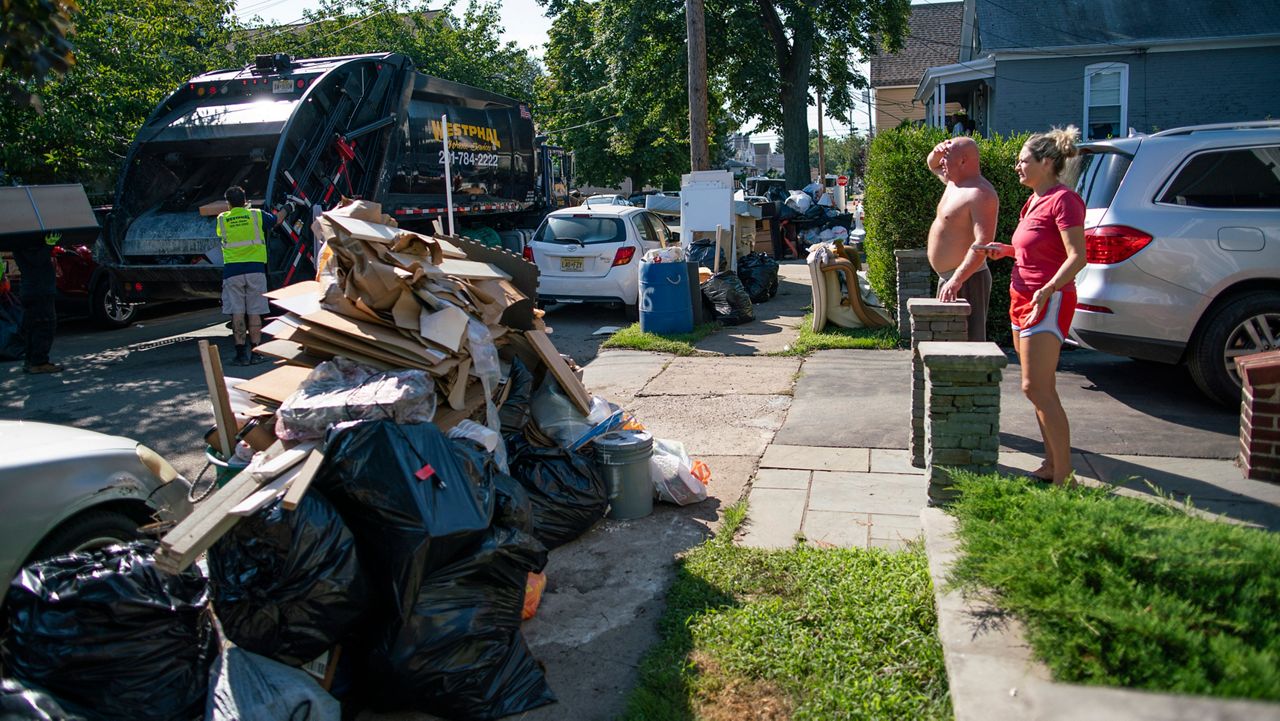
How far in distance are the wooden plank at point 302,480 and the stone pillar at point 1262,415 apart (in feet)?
15.6

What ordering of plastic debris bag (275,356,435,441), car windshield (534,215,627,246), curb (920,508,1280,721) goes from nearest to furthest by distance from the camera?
1. curb (920,508,1280,721)
2. plastic debris bag (275,356,435,441)
3. car windshield (534,215,627,246)

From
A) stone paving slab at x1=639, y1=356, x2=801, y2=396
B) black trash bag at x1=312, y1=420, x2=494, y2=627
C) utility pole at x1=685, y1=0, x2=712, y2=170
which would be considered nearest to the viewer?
black trash bag at x1=312, y1=420, x2=494, y2=627

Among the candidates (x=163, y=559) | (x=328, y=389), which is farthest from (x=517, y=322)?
(x=163, y=559)

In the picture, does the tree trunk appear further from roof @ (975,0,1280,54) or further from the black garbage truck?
the black garbage truck

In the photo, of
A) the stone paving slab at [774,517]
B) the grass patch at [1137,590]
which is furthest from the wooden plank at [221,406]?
the grass patch at [1137,590]

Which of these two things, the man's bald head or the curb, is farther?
the man's bald head

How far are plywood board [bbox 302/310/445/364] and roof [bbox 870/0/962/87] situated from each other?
3701 cm

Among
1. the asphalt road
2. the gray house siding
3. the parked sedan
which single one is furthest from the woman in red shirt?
the gray house siding

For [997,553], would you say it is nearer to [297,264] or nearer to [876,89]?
[297,264]

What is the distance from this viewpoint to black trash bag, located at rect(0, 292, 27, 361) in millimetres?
10742

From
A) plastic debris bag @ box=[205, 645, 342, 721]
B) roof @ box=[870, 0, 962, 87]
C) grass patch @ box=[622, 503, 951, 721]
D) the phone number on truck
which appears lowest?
grass patch @ box=[622, 503, 951, 721]

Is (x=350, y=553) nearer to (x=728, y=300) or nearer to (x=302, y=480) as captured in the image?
(x=302, y=480)

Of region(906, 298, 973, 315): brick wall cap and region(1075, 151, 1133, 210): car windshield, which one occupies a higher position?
region(1075, 151, 1133, 210): car windshield

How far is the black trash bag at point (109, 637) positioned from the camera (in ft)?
8.90
